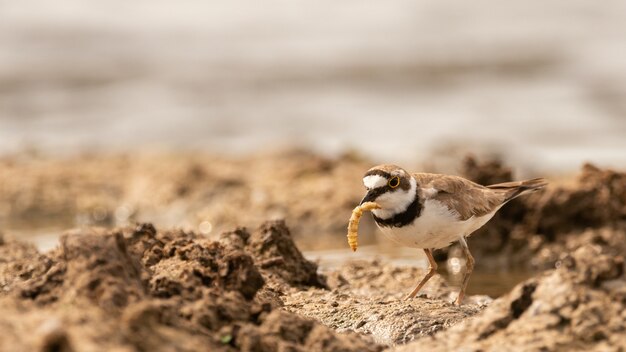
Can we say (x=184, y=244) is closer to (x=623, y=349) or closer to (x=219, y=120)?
(x=623, y=349)

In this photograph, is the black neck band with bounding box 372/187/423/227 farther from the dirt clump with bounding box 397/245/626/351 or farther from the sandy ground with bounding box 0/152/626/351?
the dirt clump with bounding box 397/245/626/351

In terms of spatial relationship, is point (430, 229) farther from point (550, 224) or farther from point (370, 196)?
point (550, 224)

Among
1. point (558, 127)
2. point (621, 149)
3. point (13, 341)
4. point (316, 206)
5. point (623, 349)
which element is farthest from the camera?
point (558, 127)

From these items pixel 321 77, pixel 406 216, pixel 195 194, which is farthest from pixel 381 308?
pixel 321 77

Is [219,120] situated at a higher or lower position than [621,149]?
higher

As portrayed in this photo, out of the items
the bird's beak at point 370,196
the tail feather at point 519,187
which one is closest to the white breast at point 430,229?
the bird's beak at point 370,196

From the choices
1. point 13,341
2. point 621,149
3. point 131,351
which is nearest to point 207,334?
point 131,351

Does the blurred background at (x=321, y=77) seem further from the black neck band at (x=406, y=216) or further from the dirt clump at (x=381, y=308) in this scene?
the black neck band at (x=406, y=216)
